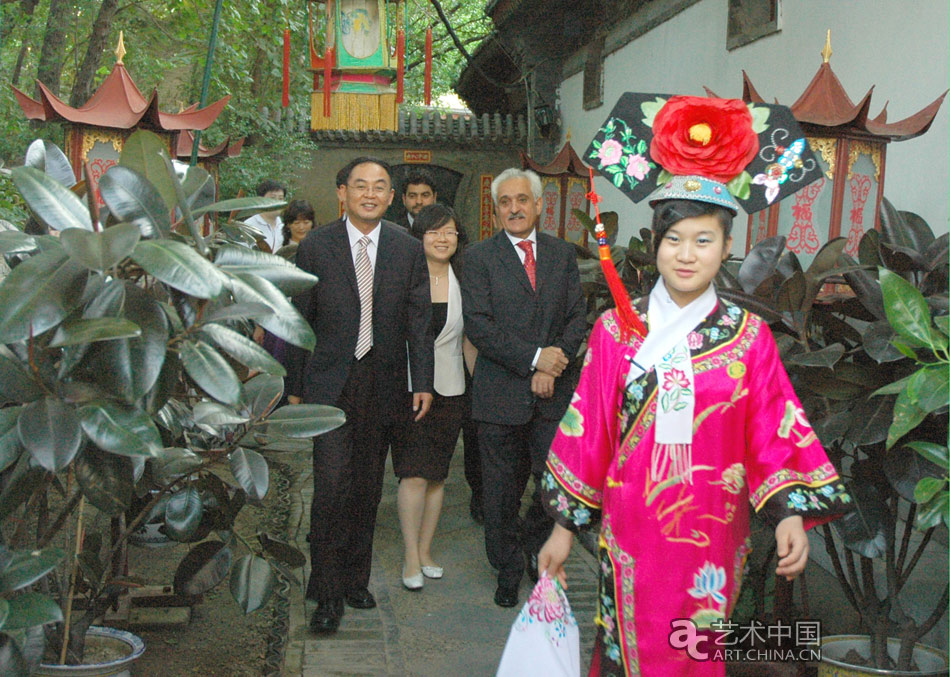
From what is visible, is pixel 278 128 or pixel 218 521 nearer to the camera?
pixel 218 521

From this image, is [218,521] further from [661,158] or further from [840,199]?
[840,199]

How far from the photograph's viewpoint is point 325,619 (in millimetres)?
4254

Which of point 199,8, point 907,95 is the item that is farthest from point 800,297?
point 199,8

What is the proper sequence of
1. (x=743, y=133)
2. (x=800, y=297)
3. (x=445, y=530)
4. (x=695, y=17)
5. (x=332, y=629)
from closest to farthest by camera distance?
(x=743, y=133) < (x=800, y=297) < (x=332, y=629) < (x=445, y=530) < (x=695, y=17)

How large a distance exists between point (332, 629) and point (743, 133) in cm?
266

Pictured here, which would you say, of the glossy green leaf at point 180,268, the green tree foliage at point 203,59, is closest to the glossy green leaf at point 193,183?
the glossy green leaf at point 180,268

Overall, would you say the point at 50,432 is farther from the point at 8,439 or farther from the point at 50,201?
the point at 50,201

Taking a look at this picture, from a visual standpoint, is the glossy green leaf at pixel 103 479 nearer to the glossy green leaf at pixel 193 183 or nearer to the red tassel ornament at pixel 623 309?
the glossy green leaf at pixel 193 183

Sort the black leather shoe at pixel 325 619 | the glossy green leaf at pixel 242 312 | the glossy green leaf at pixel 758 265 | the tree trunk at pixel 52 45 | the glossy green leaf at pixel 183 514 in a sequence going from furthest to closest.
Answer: the tree trunk at pixel 52 45
the black leather shoe at pixel 325 619
the glossy green leaf at pixel 758 265
the glossy green leaf at pixel 183 514
the glossy green leaf at pixel 242 312

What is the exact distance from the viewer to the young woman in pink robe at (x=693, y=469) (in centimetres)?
265

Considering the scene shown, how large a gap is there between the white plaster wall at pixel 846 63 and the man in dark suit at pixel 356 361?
260 cm

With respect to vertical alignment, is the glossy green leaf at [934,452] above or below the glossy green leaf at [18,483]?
above

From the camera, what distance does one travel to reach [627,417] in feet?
9.14

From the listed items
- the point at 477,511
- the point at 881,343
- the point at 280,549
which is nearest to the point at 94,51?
the point at 477,511
